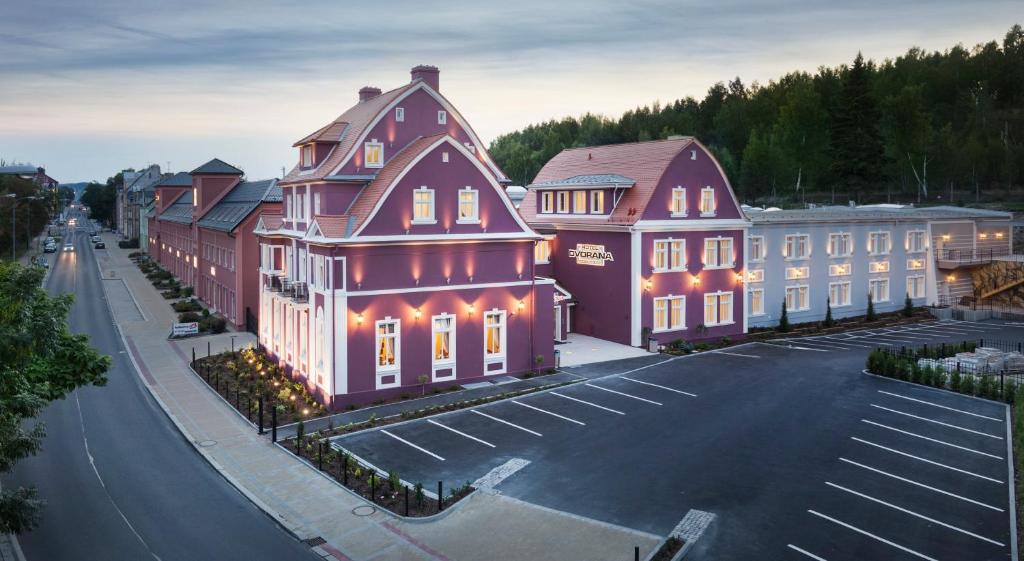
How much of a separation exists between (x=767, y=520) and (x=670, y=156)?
28.7 m

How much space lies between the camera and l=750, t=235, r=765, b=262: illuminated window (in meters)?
50.6

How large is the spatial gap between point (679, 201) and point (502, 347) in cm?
1592

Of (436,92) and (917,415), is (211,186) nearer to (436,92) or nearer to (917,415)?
(436,92)

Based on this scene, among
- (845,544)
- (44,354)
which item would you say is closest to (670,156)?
(845,544)

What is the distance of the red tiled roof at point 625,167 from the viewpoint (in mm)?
45531

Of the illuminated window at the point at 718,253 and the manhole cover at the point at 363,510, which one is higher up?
the illuminated window at the point at 718,253

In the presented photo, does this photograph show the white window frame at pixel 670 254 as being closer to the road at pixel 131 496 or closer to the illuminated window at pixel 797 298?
the illuminated window at pixel 797 298

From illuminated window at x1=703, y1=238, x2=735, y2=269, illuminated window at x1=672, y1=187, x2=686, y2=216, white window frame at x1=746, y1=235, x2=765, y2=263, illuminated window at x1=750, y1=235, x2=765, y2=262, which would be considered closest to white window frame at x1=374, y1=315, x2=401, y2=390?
illuminated window at x1=672, y1=187, x2=686, y2=216

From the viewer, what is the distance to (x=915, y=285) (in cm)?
5909

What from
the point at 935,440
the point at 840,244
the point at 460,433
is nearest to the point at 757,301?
the point at 840,244

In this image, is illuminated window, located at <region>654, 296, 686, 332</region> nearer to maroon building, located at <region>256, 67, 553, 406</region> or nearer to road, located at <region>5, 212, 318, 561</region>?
maroon building, located at <region>256, 67, 553, 406</region>

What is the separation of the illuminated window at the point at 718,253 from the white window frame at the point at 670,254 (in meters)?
1.91

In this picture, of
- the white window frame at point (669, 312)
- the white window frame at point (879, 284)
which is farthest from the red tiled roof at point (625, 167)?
the white window frame at point (879, 284)

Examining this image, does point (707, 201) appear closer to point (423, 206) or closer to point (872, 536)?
point (423, 206)
